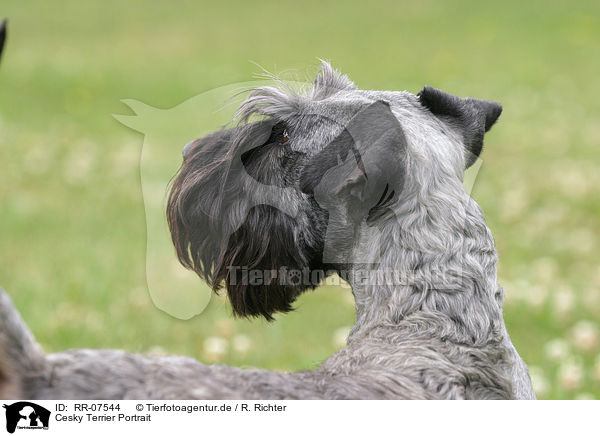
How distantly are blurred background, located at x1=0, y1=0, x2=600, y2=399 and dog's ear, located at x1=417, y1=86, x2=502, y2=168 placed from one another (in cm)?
63

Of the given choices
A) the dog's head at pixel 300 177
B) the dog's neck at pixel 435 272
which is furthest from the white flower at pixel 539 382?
the dog's head at pixel 300 177

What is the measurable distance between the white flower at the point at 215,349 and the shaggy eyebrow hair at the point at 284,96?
1.84 metres

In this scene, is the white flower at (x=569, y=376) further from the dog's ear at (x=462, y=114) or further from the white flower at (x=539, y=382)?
the dog's ear at (x=462, y=114)

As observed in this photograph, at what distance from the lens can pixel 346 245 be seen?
119 inches

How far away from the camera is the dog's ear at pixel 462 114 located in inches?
127

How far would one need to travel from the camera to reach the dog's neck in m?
2.77

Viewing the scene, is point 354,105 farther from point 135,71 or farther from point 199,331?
point 135,71

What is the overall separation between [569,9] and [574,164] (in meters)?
1.92

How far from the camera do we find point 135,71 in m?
9.17

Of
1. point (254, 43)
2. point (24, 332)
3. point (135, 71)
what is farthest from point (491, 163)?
point (24, 332)

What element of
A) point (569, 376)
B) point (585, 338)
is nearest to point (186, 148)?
point (569, 376)

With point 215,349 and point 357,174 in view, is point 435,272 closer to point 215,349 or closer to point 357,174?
point 357,174
